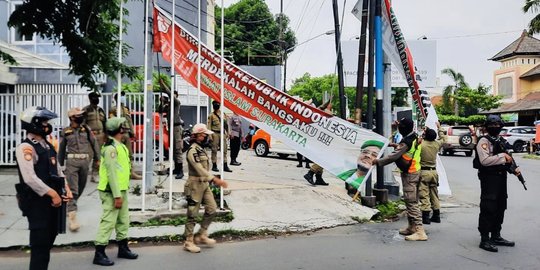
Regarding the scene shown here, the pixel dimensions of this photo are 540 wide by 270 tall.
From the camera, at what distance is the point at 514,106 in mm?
38000

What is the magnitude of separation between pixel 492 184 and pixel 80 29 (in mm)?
5932

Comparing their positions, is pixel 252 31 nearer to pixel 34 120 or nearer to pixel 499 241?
pixel 499 241

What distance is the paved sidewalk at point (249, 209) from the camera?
22.2ft

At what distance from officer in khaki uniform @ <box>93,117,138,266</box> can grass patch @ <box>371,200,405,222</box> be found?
4387 millimetres

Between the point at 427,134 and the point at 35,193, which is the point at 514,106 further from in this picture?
the point at 35,193

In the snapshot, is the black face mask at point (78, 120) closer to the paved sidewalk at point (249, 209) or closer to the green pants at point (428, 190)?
the paved sidewalk at point (249, 209)

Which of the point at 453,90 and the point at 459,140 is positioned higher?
the point at 453,90

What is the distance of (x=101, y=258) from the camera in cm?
Answer: 553

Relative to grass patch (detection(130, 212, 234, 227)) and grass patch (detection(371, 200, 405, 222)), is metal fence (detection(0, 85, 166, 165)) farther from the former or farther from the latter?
grass patch (detection(371, 200, 405, 222))

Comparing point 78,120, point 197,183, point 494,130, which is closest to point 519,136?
point 494,130

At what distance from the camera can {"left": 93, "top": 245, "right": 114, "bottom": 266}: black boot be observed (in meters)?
5.50

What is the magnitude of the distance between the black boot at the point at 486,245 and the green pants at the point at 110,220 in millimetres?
4640

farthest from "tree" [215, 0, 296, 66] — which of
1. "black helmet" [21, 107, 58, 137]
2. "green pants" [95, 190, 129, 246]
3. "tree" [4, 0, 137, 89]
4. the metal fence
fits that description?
"black helmet" [21, 107, 58, 137]

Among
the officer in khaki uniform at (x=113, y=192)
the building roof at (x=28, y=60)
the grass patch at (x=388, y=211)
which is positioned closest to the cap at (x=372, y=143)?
the grass patch at (x=388, y=211)
